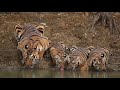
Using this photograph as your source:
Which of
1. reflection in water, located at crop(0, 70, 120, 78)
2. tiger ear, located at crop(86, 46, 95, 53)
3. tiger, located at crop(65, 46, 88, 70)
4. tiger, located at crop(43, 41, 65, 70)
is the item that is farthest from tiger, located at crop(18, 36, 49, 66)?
tiger ear, located at crop(86, 46, 95, 53)

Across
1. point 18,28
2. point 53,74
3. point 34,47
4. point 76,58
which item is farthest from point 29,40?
point 53,74

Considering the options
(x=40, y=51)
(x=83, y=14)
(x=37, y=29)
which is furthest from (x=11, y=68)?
(x=83, y=14)

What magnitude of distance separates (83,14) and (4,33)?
1.57m

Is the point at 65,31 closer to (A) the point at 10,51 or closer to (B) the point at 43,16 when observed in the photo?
(B) the point at 43,16

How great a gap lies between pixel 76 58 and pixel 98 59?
332 millimetres

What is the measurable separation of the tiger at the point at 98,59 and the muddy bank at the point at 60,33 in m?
0.13

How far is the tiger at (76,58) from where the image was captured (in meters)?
6.42

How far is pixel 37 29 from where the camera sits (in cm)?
726

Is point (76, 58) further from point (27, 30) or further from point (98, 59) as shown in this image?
point (27, 30)

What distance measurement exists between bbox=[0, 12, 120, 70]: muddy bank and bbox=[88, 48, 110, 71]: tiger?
0.13 meters

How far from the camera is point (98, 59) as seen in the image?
6.53 metres

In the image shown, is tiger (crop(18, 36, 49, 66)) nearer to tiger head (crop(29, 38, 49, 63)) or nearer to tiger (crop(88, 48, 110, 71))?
tiger head (crop(29, 38, 49, 63))

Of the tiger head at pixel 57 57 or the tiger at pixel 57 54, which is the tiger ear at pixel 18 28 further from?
the tiger head at pixel 57 57

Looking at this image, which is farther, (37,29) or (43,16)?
(43,16)
